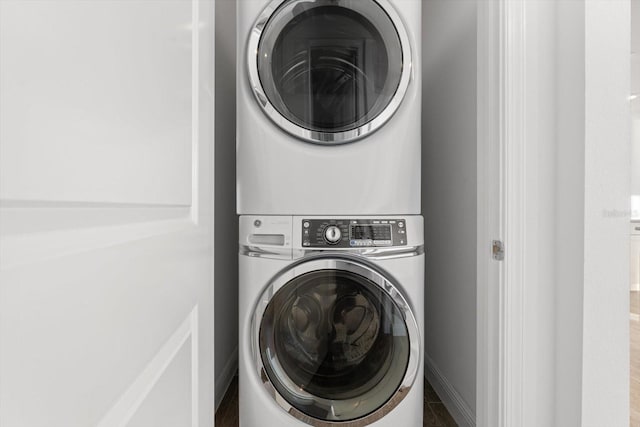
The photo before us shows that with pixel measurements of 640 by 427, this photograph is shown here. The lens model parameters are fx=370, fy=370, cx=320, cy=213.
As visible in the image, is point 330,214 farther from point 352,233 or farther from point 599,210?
point 599,210

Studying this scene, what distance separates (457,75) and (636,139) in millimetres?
3940

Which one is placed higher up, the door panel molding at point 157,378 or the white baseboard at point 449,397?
the door panel molding at point 157,378

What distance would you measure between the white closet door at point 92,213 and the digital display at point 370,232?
73 centimetres

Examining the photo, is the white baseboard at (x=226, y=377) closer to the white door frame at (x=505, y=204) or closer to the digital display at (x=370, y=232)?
the digital display at (x=370, y=232)

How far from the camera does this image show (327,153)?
1.19 m

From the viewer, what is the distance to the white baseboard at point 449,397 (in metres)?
1.28

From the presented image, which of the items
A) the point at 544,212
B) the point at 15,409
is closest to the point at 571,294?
the point at 544,212

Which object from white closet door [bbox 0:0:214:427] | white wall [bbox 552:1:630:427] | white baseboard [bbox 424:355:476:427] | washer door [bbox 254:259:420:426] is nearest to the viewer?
white closet door [bbox 0:0:214:427]

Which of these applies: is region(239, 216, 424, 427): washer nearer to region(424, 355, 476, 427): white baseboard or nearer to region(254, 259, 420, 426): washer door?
region(254, 259, 420, 426): washer door

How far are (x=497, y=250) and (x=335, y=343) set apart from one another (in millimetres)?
577

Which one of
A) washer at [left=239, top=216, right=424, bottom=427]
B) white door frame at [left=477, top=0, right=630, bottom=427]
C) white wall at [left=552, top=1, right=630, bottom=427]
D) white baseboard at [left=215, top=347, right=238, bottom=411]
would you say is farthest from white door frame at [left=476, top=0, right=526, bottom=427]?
white baseboard at [left=215, top=347, right=238, bottom=411]

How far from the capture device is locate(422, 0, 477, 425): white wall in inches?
51.5

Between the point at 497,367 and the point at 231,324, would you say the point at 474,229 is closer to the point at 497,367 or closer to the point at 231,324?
the point at 497,367

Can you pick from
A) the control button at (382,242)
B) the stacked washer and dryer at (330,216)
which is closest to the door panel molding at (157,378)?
the stacked washer and dryer at (330,216)
